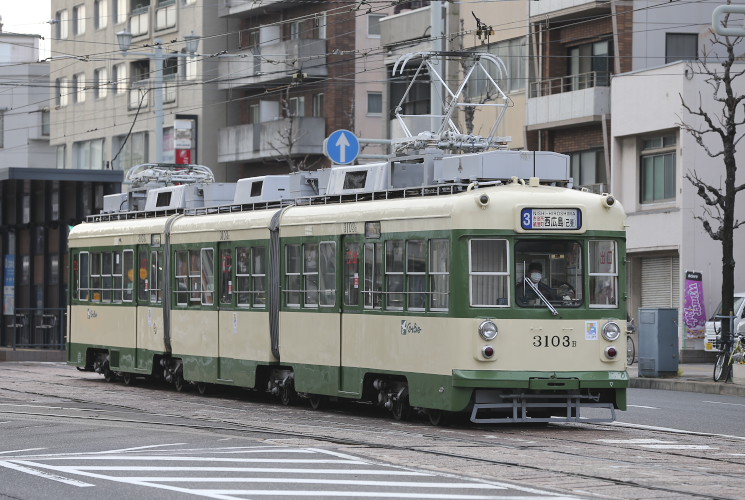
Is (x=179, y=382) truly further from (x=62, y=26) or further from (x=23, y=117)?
(x=23, y=117)

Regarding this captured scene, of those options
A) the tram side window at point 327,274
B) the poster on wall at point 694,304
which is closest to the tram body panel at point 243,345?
the tram side window at point 327,274

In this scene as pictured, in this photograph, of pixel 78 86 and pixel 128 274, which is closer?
pixel 128 274

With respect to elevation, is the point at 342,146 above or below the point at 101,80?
below

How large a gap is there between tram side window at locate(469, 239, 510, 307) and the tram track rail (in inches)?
59.2

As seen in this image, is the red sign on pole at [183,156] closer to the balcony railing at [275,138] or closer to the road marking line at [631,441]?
the balcony railing at [275,138]

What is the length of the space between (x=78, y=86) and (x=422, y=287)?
55835 millimetres

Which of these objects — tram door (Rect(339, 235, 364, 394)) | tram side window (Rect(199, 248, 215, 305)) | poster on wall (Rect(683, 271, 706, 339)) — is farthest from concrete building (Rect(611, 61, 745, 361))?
tram door (Rect(339, 235, 364, 394))

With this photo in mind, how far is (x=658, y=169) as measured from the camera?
41.9 metres

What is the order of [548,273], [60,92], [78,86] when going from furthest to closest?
[60,92], [78,86], [548,273]

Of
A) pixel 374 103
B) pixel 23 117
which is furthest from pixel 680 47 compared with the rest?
pixel 23 117

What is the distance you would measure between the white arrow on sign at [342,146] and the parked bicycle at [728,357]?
915cm

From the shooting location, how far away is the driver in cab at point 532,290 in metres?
19.0

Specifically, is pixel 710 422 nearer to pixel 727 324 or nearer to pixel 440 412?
pixel 440 412

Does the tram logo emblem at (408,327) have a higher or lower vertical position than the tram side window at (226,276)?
lower
